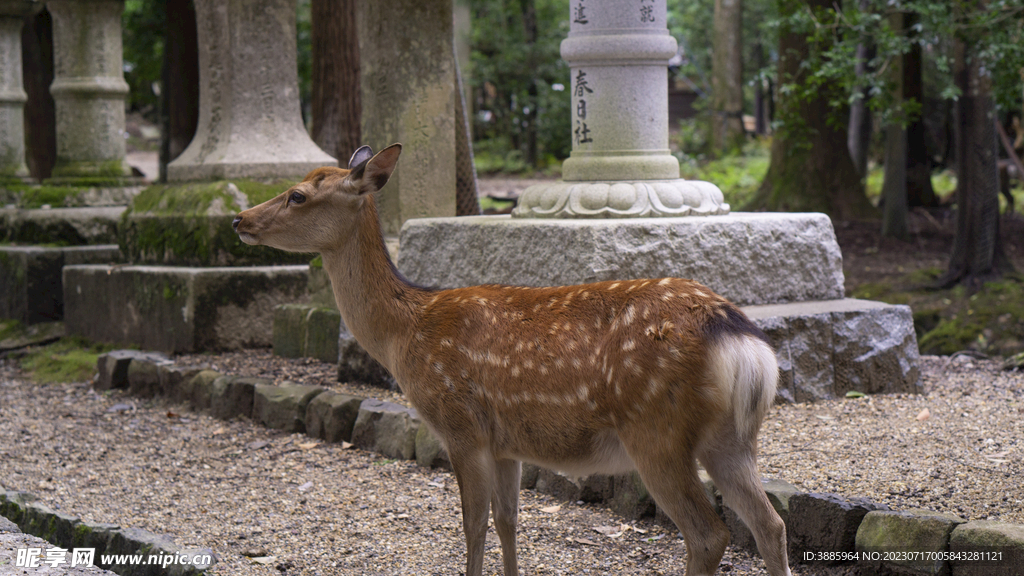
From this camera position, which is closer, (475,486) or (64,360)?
(475,486)

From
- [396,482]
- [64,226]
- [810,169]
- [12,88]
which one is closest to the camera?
[396,482]

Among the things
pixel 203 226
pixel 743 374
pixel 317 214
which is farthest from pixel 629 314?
pixel 203 226

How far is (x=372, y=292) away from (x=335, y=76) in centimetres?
764

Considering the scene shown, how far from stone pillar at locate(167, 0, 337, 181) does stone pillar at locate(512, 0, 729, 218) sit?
3266 mm

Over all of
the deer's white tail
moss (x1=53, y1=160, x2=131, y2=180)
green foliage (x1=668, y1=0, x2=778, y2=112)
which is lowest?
the deer's white tail

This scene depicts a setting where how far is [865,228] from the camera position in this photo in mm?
13422

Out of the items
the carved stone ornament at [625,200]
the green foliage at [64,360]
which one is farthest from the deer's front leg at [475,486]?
the green foliage at [64,360]

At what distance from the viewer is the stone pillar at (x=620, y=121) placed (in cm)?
→ 564

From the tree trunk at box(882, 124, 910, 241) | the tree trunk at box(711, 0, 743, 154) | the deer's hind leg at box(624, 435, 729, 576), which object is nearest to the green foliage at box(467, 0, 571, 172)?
the tree trunk at box(711, 0, 743, 154)

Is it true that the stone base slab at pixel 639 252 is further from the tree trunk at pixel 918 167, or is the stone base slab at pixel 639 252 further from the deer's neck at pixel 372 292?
the tree trunk at pixel 918 167

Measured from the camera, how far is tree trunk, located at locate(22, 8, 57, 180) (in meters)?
17.1

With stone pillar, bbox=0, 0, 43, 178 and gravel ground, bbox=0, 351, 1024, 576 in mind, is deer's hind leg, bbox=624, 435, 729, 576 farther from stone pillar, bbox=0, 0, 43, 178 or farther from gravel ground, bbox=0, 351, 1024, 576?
stone pillar, bbox=0, 0, 43, 178

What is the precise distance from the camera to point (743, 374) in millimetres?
3051

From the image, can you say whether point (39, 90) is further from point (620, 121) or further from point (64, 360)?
point (620, 121)
